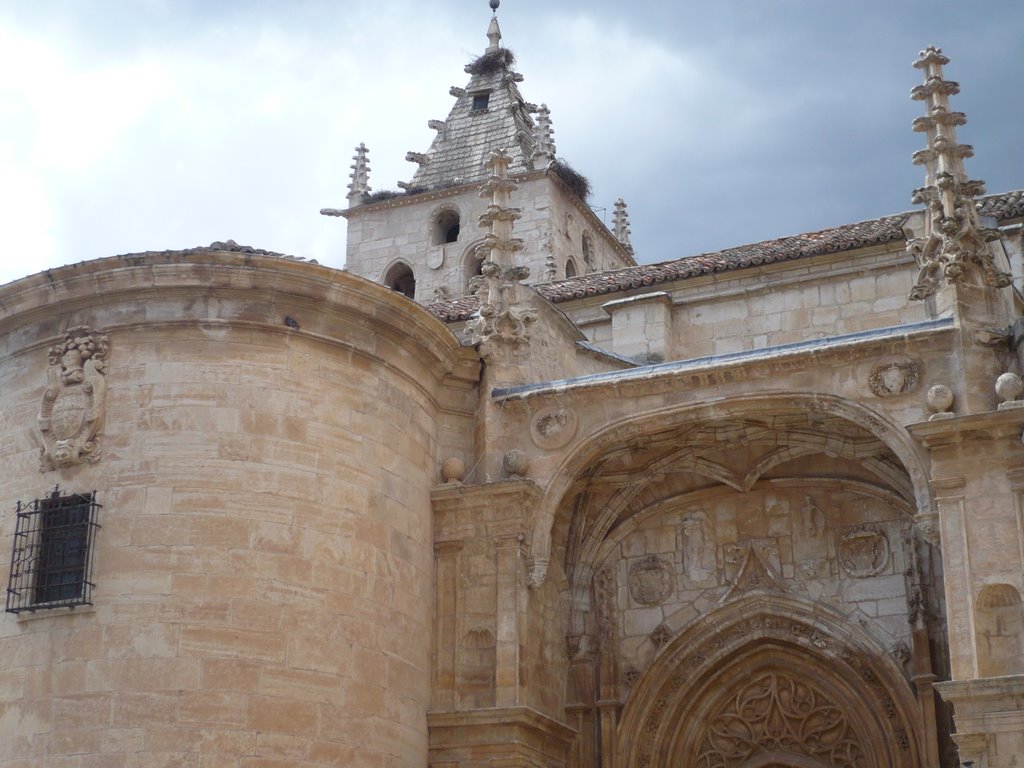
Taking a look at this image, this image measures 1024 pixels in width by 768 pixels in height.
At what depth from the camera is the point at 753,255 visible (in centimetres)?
2059

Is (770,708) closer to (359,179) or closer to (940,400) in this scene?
(940,400)

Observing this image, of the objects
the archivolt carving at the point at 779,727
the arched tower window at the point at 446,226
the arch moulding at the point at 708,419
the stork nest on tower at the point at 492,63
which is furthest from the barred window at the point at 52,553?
the stork nest on tower at the point at 492,63

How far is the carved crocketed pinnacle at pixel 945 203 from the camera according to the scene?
14.0m

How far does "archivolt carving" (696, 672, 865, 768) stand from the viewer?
1488 centimetres

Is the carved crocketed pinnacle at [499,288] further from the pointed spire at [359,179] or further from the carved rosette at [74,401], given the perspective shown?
the pointed spire at [359,179]

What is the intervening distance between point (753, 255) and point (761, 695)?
7.11 meters

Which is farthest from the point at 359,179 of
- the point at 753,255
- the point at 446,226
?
the point at 753,255

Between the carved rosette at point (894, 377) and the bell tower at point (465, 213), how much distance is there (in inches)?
756

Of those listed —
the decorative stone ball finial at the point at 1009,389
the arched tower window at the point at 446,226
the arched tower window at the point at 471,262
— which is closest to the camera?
the decorative stone ball finial at the point at 1009,389

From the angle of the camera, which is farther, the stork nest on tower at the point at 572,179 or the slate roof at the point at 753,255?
the stork nest on tower at the point at 572,179

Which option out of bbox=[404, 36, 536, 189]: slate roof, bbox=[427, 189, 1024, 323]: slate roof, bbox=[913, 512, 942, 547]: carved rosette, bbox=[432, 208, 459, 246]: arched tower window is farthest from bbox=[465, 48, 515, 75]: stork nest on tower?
bbox=[913, 512, 942, 547]: carved rosette

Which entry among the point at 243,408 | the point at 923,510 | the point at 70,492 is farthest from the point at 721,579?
the point at 70,492

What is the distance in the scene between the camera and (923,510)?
43.7ft

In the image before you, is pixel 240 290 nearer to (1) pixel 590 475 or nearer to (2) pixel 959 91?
(1) pixel 590 475
